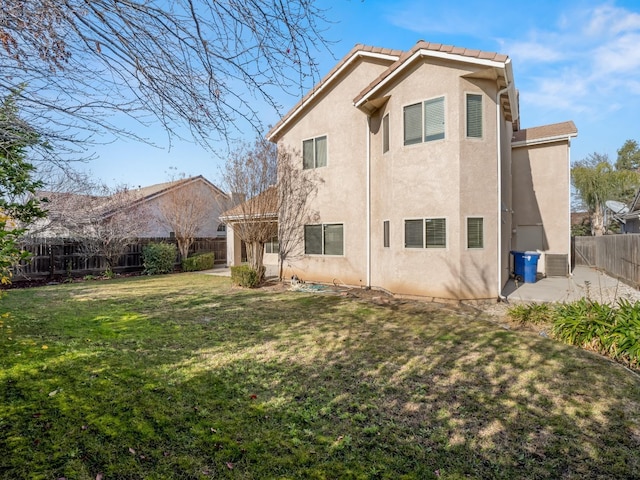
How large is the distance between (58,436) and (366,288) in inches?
392

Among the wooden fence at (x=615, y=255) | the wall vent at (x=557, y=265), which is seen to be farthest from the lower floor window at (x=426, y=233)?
the wall vent at (x=557, y=265)

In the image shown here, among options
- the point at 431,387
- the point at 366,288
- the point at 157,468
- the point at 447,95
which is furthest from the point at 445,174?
the point at 157,468

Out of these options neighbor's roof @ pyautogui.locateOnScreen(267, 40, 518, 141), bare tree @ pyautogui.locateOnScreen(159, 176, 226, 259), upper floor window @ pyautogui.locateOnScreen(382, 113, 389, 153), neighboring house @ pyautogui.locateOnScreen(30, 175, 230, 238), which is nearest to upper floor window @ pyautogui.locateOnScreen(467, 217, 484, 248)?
upper floor window @ pyautogui.locateOnScreen(382, 113, 389, 153)

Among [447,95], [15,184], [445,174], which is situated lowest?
[15,184]

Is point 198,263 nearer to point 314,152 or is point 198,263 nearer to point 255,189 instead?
point 255,189

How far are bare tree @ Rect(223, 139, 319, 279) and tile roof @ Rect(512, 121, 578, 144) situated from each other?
→ 10816 mm

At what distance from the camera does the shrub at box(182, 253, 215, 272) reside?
2047cm

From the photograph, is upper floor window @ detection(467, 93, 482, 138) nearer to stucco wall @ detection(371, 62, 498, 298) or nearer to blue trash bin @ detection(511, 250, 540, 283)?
stucco wall @ detection(371, 62, 498, 298)

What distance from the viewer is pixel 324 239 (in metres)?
13.6

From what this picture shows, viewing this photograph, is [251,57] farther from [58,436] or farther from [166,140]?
[58,436]

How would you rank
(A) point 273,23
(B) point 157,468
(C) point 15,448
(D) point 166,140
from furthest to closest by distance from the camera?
(D) point 166,140 < (A) point 273,23 < (C) point 15,448 < (B) point 157,468

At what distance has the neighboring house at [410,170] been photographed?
9844mm

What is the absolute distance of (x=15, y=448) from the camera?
3.20 m

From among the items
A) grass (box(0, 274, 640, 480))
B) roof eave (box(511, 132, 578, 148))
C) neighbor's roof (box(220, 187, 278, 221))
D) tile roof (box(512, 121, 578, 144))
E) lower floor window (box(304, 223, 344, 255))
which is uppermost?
tile roof (box(512, 121, 578, 144))
